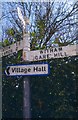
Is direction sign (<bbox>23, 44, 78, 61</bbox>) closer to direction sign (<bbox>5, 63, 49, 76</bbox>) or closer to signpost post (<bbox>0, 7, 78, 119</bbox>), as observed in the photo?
signpost post (<bbox>0, 7, 78, 119</bbox>)

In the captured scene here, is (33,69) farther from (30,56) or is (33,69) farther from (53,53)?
(53,53)

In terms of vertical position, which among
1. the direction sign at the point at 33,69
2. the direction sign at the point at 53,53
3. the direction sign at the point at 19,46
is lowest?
the direction sign at the point at 33,69

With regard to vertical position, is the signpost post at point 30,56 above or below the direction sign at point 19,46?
below

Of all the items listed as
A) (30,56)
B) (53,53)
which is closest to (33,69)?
(30,56)

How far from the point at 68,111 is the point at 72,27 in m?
2.30

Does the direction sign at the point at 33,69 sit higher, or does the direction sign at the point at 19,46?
the direction sign at the point at 19,46

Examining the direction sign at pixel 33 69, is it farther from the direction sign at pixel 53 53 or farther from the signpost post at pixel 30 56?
the direction sign at pixel 53 53

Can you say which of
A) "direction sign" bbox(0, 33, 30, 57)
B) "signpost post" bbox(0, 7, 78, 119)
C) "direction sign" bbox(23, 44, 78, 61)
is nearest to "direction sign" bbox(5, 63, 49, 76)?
"signpost post" bbox(0, 7, 78, 119)

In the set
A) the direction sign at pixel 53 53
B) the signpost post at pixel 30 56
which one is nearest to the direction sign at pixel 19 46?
the signpost post at pixel 30 56

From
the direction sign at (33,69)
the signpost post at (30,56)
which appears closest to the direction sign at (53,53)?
the signpost post at (30,56)

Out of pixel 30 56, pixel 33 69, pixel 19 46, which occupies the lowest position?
pixel 33 69

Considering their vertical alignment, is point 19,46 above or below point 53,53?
above

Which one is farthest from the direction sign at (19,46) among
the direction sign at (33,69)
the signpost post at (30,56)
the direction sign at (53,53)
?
the direction sign at (33,69)

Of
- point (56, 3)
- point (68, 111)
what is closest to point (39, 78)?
point (68, 111)
